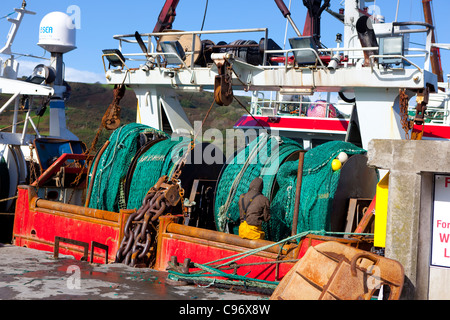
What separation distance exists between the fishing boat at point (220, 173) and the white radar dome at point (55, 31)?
3.13 metres

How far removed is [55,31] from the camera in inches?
666

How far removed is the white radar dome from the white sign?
538 inches

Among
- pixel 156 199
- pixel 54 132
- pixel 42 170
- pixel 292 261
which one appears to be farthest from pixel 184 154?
pixel 54 132

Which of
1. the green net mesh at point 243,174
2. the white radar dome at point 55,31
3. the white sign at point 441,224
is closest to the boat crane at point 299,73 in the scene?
the green net mesh at point 243,174

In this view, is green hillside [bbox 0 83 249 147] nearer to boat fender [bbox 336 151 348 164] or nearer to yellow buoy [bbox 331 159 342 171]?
boat fender [bbox 336 151 348 164]

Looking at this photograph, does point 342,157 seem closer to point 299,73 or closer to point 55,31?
point 299,73

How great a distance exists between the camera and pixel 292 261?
7664 mm

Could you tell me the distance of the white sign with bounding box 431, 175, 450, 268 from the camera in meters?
5.78

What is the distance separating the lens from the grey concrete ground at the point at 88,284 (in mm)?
6797

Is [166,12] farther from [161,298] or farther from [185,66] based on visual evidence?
[161,298]

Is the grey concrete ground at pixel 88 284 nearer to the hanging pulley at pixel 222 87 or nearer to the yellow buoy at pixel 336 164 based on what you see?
the yellow buoy at pixel 336 164

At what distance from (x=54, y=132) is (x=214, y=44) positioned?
5673 millimetres

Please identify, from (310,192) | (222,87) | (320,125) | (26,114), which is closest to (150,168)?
(222,87)

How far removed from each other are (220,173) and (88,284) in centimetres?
376
